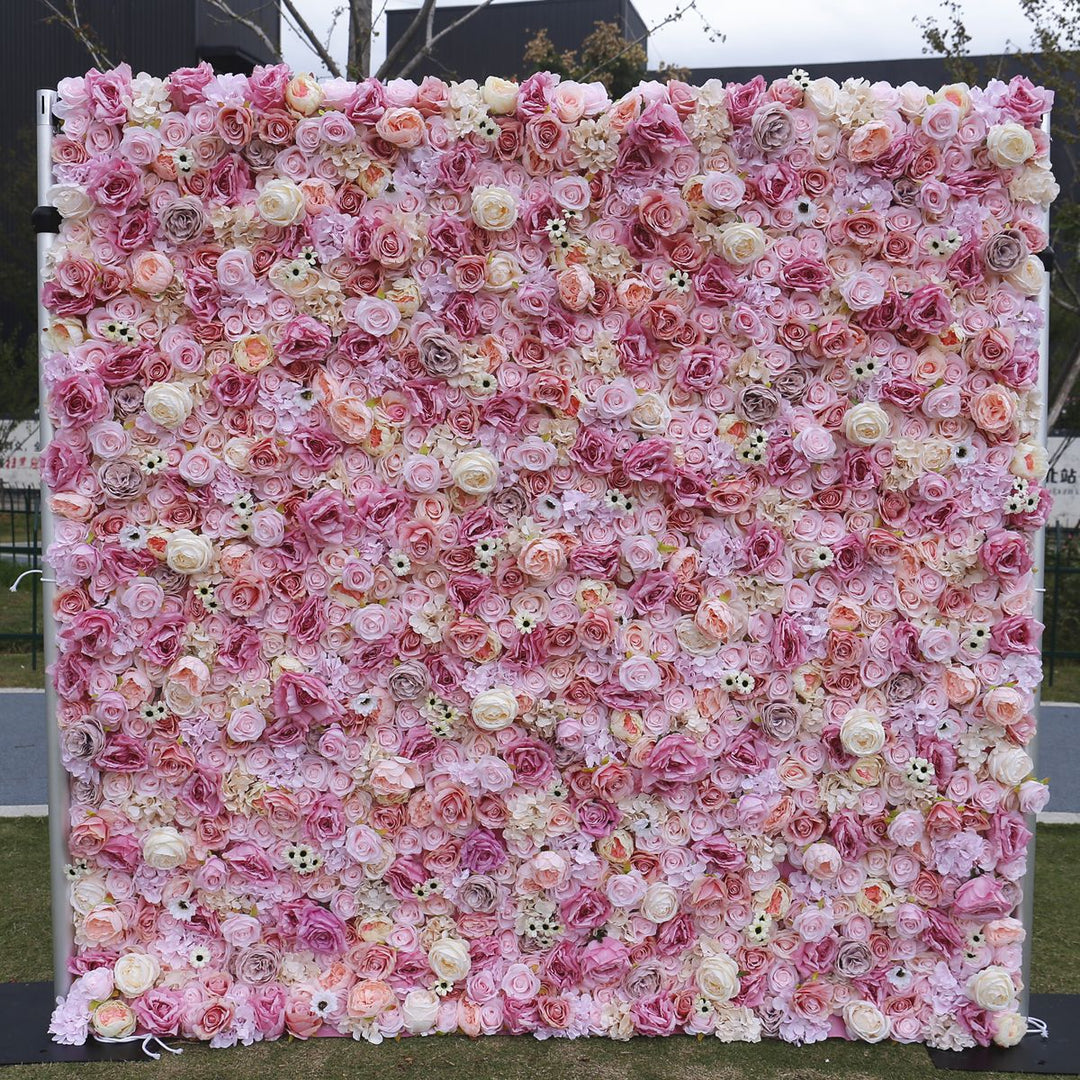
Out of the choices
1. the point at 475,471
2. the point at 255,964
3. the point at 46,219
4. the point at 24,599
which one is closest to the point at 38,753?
the point at 255,964

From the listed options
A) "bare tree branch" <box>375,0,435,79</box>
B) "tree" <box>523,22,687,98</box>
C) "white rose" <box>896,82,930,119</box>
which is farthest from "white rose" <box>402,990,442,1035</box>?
"tree" <box>523,22,687,98</box>

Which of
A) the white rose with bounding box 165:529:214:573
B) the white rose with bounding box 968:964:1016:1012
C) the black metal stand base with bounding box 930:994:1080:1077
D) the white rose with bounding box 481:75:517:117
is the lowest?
the black metal stand base with bounding box 930:994:1080:1077

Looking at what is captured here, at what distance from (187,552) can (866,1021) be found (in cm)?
241

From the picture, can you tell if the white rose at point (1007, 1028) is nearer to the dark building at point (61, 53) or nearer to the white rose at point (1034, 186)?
the white rose at point (1034, 186)

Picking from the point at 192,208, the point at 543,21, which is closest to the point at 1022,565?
the point at 192,208

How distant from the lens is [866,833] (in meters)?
3.00

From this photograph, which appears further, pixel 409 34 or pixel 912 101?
pixel 409 34

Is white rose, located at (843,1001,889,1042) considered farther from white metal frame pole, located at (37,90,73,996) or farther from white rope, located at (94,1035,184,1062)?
white metal frame pole, located at (37,90,73,996)

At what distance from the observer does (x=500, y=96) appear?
2.82 metres

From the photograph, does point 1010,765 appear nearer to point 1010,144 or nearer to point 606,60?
point 1010,144

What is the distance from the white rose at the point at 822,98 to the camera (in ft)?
9.31

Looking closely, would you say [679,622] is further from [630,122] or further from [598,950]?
[630,122]

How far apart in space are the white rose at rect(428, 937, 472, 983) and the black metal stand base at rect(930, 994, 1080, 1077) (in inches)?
54.9

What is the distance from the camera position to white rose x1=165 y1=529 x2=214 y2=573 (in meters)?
2.90
